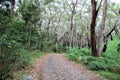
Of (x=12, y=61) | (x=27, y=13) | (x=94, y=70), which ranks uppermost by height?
(x=27, y=13)

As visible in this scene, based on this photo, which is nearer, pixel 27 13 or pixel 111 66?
pixel 111 66

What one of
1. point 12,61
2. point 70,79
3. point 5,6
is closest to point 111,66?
point 70,79

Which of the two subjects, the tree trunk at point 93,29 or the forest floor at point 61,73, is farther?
the tree trunk at point 93,29

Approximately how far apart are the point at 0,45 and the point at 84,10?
117 ft

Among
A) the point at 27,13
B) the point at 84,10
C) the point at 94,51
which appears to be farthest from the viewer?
the point at 84,10

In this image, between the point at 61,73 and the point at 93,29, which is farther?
the point at 93,29

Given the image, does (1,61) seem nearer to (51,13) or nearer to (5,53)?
(5,53)

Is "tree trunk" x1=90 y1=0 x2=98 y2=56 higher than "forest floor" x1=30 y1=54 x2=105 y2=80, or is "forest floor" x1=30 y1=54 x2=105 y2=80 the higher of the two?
"tree trunk" x1=90 y1=0 x2=98 y2=56

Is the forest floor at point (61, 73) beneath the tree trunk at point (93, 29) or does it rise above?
beneath

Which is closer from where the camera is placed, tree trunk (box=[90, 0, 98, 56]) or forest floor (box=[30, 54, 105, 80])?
forest floor (box=[30, 54, 105, 80])

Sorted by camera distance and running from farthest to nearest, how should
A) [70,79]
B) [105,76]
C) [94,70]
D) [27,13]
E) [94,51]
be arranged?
1. [27,13]
2. [94,51]
3. [94,70]
4. [105,76]
5. [70,79]

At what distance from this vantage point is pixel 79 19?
46750 millimetres

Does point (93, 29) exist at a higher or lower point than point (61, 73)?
higher

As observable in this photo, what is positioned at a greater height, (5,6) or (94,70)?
(5,6)
